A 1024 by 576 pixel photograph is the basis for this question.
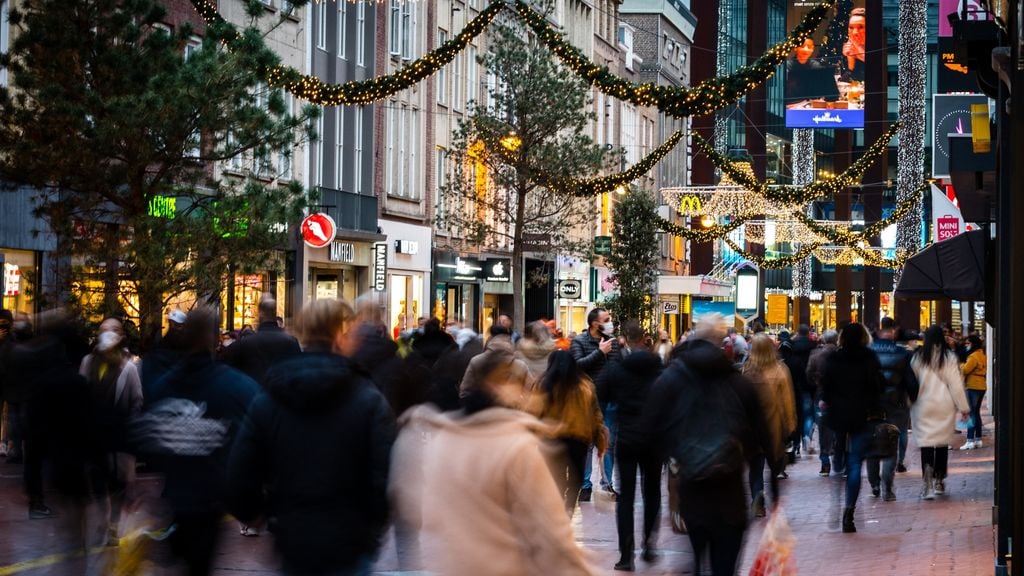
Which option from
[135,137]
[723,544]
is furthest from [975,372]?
[723,544]

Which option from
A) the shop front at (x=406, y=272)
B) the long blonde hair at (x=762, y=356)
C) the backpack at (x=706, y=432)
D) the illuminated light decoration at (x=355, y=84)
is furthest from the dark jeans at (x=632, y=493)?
the shop front at (x=406, y=272)

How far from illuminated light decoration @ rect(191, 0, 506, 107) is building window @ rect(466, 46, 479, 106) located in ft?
101

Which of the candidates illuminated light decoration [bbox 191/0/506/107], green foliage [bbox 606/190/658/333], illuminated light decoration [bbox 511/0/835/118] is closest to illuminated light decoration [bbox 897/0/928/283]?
green foliage [bbox 606/190/658/333]

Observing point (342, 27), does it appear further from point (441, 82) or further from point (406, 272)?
point (406, 272)

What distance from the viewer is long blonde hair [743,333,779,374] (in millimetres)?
16891

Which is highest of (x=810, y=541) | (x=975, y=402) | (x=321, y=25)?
(x=321, y=25)

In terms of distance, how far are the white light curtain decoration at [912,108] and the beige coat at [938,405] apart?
24.3 m

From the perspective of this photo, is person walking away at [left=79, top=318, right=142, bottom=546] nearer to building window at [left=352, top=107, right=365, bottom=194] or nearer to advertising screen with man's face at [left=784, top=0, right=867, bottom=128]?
building window at [left=352, top=107, right=365, bottom=194]

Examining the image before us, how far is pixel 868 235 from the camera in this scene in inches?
1930

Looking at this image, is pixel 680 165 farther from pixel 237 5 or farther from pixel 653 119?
pixel 237 5

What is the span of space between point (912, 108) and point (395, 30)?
1402 cm

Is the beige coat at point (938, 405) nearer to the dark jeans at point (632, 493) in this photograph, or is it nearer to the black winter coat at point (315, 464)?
the dark jeans at point (632, 493)

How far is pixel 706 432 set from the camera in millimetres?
8938

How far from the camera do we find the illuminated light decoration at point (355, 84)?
1712cm
